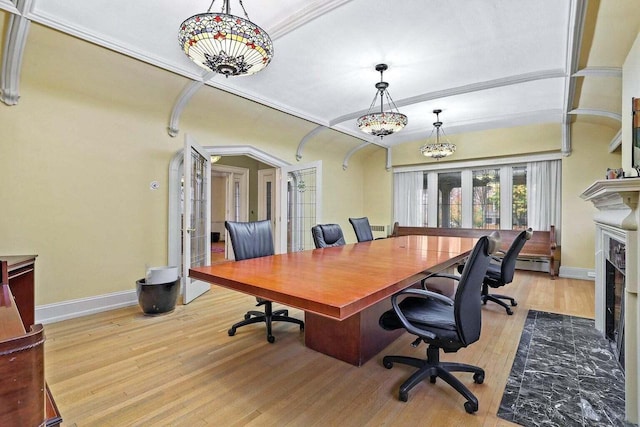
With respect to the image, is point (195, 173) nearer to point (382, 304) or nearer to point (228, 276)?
point (228, 276)

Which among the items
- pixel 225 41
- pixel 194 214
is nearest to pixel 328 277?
pixel 225 41

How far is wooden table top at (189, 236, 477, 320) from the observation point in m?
1.33

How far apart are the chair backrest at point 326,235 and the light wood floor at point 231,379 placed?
964 millimetres

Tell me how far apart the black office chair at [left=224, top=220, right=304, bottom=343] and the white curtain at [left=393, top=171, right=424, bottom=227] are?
15.7 feet

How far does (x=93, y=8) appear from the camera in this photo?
241cm

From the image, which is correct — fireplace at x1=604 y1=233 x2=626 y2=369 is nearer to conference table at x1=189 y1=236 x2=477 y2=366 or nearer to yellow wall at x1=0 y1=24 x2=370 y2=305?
conference table at x1=189 y1=236 x2=477 y2=366

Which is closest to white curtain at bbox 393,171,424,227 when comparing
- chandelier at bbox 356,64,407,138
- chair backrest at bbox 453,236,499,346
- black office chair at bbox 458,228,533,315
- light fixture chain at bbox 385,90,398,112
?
light fixture chain at bbox 385,90,398,112

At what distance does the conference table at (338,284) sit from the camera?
4.49ft

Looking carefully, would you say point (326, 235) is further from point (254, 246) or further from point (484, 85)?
point (484, 85)

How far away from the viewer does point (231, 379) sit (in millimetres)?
2064

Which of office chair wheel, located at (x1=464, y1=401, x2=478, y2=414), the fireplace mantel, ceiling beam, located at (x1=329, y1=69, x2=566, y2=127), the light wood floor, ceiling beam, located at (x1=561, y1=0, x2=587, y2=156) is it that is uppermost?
ceiling beam, located at (x1=329, y1=69, x2=566, y2=127)

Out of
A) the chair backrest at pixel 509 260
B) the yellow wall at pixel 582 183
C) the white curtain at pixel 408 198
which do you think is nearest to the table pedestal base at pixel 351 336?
the chair backrest at pixel 509 260

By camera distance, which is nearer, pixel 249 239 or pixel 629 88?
pixel 629 88

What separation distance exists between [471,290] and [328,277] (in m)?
0.78
